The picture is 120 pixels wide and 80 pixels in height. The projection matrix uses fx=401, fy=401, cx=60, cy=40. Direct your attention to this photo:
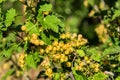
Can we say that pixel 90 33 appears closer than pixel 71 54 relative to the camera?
No

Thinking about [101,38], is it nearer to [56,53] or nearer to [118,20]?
[118,20]

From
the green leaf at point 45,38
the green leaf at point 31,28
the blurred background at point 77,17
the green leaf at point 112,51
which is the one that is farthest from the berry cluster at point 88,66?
the blurred background at point 77,17

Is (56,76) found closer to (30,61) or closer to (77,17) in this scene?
(30,61)

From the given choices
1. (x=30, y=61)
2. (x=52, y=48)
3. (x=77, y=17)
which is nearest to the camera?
(x=52, y=48)

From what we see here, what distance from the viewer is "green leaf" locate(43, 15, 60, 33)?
3.64 metres

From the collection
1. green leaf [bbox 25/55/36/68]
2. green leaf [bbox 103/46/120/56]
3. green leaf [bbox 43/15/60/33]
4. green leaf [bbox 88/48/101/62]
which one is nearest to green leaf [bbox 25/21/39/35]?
green leaf [bbox 43/15/60/33]

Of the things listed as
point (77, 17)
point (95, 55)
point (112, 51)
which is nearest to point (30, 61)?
point (95, 55)

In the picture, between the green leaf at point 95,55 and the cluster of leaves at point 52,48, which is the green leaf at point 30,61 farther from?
the green leaf at point 95,55

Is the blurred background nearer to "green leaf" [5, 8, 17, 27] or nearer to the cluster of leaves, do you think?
the cluster of leaves

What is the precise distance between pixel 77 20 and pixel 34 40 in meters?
6.50

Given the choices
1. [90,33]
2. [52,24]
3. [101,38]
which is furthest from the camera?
[90,33]

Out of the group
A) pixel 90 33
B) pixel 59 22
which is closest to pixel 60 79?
pixel 59 22

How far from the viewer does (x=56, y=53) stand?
380 centimetres

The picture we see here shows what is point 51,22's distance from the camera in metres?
3.68
